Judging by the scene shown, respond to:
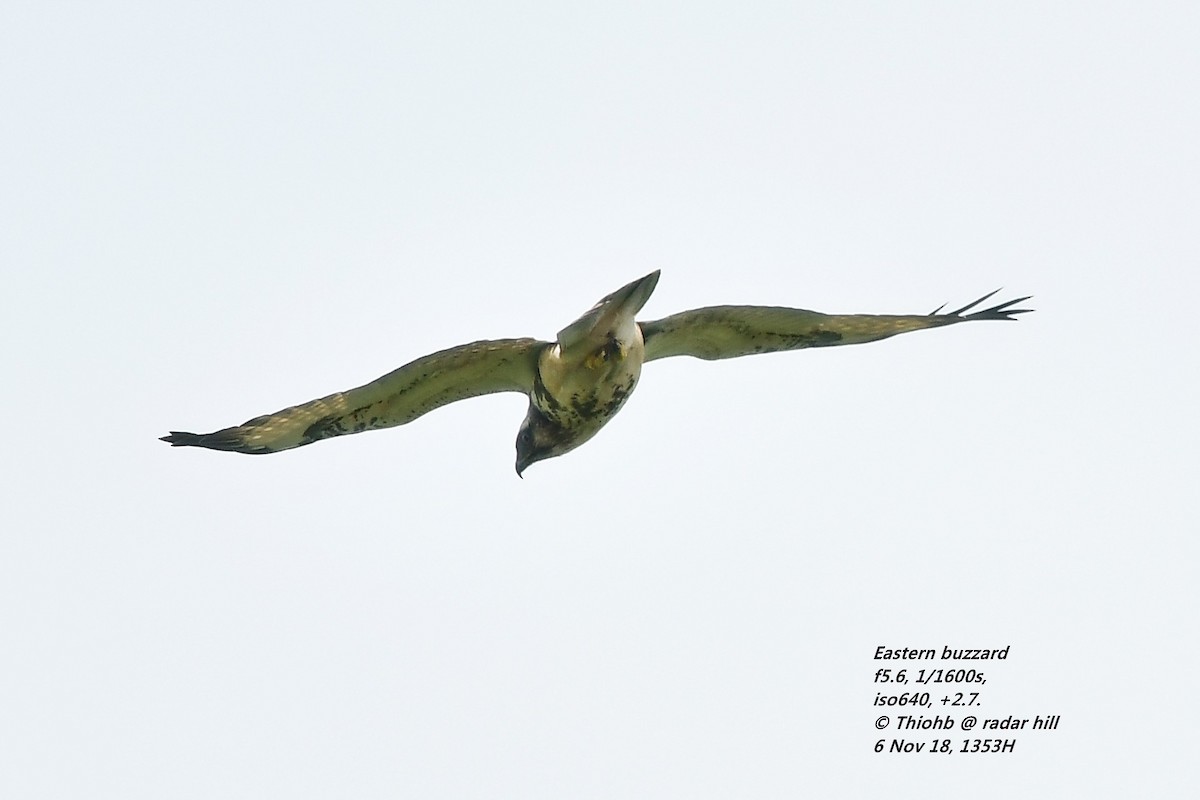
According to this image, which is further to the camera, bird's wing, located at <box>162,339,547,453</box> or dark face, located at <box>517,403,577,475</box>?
dark face, located at <box>517,403,577,475</box>

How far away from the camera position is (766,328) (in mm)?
13406

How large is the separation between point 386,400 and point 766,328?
10.6 ft

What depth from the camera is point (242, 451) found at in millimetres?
12758

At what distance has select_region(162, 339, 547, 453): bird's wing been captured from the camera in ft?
41.3

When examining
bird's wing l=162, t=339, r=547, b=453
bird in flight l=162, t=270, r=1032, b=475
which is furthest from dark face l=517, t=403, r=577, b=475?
bird's wing l=162, t=339, r=547, b=453

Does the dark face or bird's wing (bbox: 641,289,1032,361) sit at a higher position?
bird's wing (bbox: 641,289,1032,361)

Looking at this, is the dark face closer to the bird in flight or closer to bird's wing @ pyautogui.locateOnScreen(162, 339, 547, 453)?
the bird in flight

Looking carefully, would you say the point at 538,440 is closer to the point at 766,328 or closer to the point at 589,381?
the point at 589,381

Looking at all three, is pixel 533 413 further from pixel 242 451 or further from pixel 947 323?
pixel 947 323

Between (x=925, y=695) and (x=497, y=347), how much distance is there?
637cm

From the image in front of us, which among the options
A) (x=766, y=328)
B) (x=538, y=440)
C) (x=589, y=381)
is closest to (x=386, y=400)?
(x=538, y=440)

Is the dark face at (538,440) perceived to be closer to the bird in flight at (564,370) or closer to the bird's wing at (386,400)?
the bird in flight at (564,370)

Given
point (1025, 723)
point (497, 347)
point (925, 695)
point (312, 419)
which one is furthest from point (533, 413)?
point (1025, 723)

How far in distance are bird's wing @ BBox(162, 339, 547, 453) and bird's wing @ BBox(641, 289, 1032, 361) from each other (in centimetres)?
122
